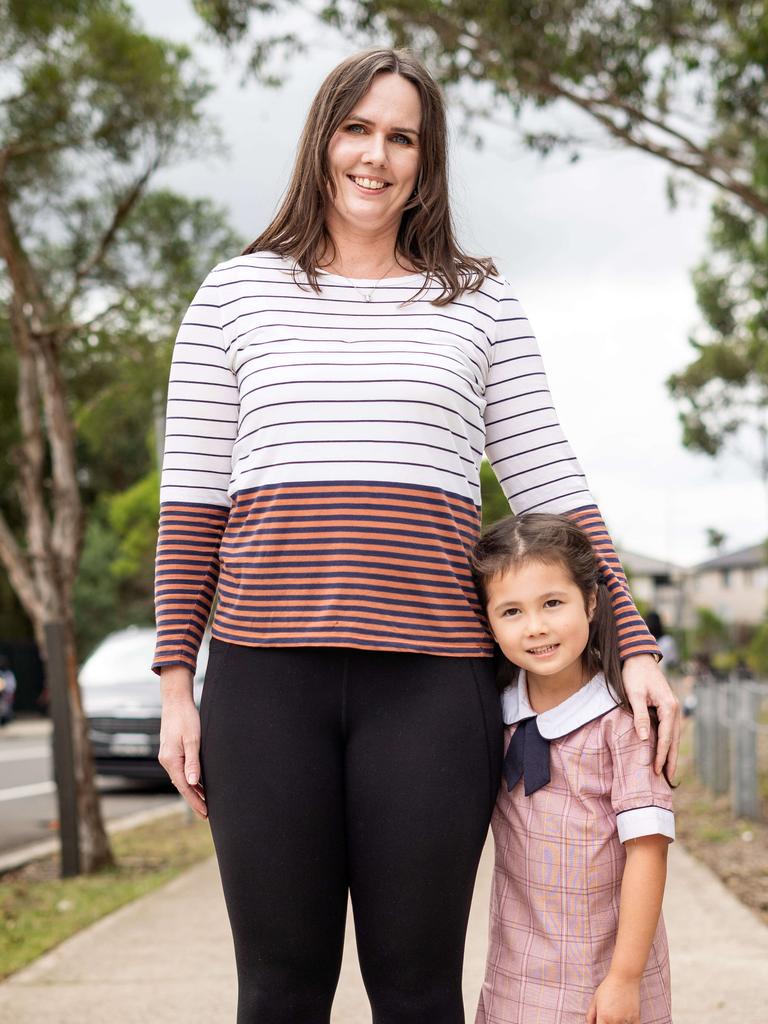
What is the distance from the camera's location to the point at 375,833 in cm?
195

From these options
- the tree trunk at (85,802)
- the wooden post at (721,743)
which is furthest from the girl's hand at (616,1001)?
the wooden post at (721,743)

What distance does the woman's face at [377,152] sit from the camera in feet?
7.13

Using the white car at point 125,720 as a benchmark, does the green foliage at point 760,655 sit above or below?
below

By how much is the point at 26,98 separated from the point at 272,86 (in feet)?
6.05

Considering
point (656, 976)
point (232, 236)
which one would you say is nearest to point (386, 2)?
point (232, 236)

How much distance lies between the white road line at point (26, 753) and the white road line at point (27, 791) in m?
3.31

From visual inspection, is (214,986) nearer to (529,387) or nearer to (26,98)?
(529,387)

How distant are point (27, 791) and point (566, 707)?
11.3 metres

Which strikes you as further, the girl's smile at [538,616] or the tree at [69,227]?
the tree at [69,227]

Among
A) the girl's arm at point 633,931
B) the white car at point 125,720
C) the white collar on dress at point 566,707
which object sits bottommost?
the white car at point 125,720

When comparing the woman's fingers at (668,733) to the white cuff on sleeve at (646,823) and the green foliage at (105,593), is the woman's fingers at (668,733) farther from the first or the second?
the green foliage at (105,593)

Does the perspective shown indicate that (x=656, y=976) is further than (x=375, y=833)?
Yes

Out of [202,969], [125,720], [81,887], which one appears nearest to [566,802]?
[202,969]

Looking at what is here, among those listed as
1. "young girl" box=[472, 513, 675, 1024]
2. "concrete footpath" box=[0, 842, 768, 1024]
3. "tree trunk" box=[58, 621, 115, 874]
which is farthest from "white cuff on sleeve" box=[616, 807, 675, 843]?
"tree trunk" box=[58, 621, 115, 874]
